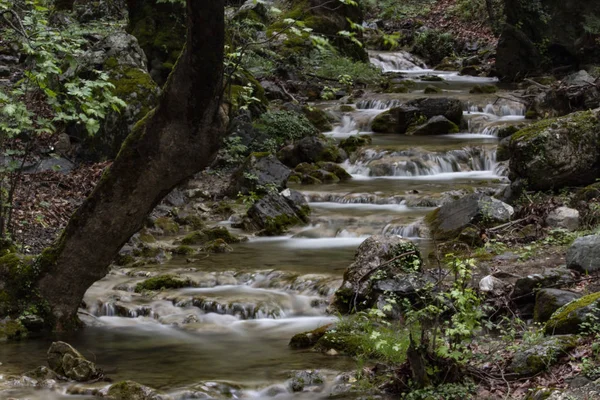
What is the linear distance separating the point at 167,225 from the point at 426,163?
6472 millimetres

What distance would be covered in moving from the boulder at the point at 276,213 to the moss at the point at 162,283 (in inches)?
125

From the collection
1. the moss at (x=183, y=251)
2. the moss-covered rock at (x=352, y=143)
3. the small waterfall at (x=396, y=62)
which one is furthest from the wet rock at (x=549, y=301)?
the small waterfall at (x=396, y=62)

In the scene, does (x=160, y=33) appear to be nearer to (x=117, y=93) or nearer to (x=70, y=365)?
(x=117, y=93)

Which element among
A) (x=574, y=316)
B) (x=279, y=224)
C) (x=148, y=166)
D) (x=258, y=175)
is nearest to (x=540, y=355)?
(x=574, y=316)

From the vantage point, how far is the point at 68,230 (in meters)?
7.20

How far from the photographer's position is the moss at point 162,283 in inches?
375

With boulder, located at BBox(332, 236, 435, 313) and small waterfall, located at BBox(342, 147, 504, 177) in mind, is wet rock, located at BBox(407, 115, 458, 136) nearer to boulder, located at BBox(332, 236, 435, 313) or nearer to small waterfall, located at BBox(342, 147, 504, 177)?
small waterfall, located at BBox(342, 147, 504, 177)

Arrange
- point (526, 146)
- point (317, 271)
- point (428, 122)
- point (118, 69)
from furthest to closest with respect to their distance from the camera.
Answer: point (428, 122), point (118, 69), point (526, 146), point (317, 271)

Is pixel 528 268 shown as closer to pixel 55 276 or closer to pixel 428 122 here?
pixel 55 276

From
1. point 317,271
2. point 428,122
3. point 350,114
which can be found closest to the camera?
point 317,271

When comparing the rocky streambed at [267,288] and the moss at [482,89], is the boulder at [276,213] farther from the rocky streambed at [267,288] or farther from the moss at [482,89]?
the moss at [482,89]

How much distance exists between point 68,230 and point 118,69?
842 centimetres

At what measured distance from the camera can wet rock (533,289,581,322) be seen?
6793 mm

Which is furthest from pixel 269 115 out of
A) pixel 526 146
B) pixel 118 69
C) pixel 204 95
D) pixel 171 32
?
pixel 204 95
